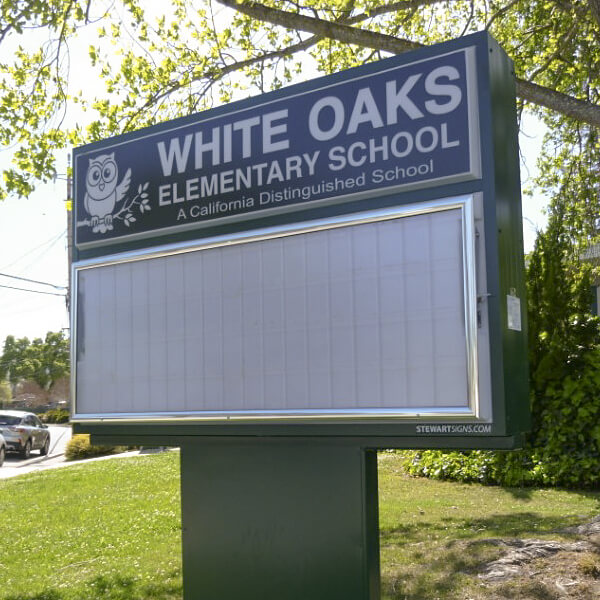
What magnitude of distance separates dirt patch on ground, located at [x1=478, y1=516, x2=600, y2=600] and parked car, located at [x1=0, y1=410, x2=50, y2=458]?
21545mm

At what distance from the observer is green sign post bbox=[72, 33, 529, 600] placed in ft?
13.0

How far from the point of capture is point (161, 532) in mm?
8852

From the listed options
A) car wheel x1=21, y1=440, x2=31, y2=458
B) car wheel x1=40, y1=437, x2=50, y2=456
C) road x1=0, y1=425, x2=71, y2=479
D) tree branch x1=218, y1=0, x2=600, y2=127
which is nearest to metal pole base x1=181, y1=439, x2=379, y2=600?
tree branch x1=218, y1=0, x2=600, y2=127

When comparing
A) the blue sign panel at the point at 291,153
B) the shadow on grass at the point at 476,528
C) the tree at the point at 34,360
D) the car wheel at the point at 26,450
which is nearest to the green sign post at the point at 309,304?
the blue sign panel at the point at 291,153

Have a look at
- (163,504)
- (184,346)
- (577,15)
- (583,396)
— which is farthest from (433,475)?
(184,346)

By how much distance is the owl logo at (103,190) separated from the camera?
5.40 meters

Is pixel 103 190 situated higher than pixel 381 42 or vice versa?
pixel 381 42

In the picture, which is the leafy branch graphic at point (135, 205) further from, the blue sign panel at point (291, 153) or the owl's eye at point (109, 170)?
the owl's eye at point (109, 170)

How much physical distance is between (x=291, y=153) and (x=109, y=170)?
155 cm

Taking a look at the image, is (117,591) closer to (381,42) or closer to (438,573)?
(438,573)

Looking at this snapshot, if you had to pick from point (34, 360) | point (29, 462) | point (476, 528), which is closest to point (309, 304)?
point (476, 528)

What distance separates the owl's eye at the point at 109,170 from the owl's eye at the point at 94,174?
0.04 metres

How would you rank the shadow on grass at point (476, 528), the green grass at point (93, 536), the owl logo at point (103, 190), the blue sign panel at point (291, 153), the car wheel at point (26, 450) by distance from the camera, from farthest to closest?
the car wheel at point (26, 450) < the shadow on grass at point (476, 528) < the green grass at point (93, 536) < the owl logo at point (103, 190) < the blue sign panel at point (291, 153)

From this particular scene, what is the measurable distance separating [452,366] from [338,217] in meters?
1.07
